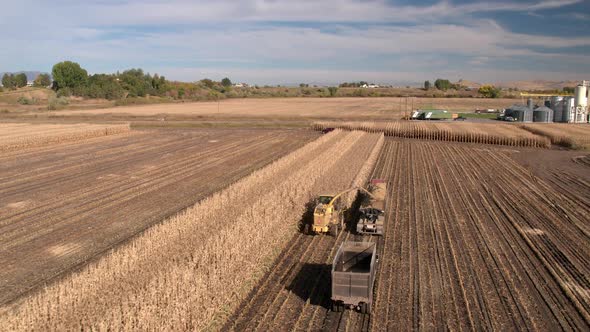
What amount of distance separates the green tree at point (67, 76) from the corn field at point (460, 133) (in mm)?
122078

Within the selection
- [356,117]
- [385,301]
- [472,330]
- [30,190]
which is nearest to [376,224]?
[385,301]

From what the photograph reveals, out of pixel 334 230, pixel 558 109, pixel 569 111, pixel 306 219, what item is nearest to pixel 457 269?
pixel 334 230

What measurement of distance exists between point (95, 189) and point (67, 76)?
14617 centimetres

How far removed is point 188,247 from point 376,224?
7.68 metres

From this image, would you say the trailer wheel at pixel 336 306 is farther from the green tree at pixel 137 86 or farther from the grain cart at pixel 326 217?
the green tree at pixel 137 86

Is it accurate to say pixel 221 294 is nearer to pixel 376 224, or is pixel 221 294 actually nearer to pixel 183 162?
pixel 376 224

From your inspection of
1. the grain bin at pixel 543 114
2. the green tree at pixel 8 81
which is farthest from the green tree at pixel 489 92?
the green tree at pixel 8 81

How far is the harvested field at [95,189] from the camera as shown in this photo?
17297mm

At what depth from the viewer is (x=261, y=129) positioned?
64.1 metres

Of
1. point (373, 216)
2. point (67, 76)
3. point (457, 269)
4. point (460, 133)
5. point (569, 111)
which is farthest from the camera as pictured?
point (67, 76)

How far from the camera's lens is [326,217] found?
1819cm

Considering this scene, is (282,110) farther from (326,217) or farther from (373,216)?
(326,217)

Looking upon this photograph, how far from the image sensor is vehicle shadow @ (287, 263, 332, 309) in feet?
44.9

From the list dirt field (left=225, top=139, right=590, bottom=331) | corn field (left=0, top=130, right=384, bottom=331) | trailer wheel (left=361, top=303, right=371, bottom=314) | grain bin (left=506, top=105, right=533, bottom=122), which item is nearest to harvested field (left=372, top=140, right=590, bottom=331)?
dirt field (left=225, top=139, right=590, bottom=331)
